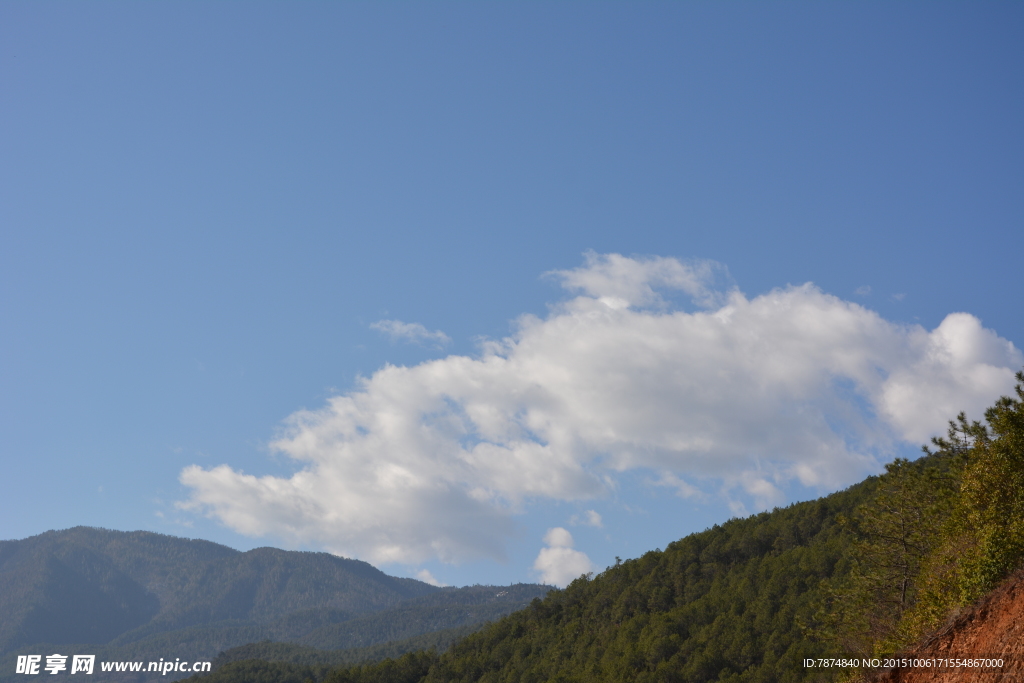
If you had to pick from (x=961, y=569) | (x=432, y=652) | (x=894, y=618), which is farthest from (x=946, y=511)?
(x=432, y=652)

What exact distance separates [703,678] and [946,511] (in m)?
79.5

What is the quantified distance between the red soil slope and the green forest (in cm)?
125

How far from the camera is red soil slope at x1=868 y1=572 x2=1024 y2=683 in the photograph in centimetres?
2277

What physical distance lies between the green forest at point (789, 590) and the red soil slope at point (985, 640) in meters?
1.25

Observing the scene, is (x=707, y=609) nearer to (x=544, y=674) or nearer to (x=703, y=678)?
(x=703, y=678)

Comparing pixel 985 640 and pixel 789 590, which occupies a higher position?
pixel 789 590

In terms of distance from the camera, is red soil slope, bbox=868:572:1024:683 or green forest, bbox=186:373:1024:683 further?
green forest, bbox=186:373:1024:683

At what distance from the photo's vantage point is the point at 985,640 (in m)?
24.2

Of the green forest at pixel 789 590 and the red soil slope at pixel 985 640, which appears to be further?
the green forest at pixel 789 590

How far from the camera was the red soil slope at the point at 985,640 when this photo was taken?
2277 centimetres

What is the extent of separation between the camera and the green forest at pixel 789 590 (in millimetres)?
30047

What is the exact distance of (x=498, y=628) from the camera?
567 feet

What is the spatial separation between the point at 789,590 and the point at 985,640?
9258cm

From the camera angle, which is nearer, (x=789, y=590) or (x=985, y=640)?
(x=985, y=640)
